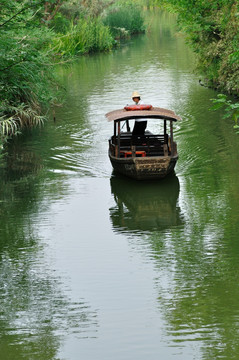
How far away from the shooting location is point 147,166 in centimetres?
1530

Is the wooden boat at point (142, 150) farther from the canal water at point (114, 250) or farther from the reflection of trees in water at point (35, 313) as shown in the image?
the reflection of trees in water at point (35, 313)

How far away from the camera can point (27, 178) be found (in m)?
16.8

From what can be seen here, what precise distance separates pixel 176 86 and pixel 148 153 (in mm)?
13219

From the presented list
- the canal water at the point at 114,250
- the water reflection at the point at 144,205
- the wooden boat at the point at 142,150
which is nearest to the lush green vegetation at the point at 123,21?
the canal water at the point at 114,250

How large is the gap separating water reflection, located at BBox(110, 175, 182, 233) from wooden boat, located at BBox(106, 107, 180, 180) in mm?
264

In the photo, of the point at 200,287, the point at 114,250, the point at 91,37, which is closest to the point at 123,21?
the point at 91,37

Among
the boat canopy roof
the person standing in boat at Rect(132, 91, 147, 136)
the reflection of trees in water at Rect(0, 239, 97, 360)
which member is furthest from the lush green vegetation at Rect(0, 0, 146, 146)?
the reflection of trees in water at Rect(0, 239, 97, 360)

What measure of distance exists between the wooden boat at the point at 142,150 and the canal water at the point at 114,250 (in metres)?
0.41

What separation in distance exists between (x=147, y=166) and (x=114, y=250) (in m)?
3.92

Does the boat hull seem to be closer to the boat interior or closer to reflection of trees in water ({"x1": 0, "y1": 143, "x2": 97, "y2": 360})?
the boat interior

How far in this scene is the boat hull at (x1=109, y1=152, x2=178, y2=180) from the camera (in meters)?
15.2

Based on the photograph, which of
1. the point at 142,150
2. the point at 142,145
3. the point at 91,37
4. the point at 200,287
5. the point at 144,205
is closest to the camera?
the point at 200,287

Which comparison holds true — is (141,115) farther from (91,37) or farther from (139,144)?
(91,37)

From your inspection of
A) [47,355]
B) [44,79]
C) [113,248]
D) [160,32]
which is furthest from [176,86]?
[160,32]
